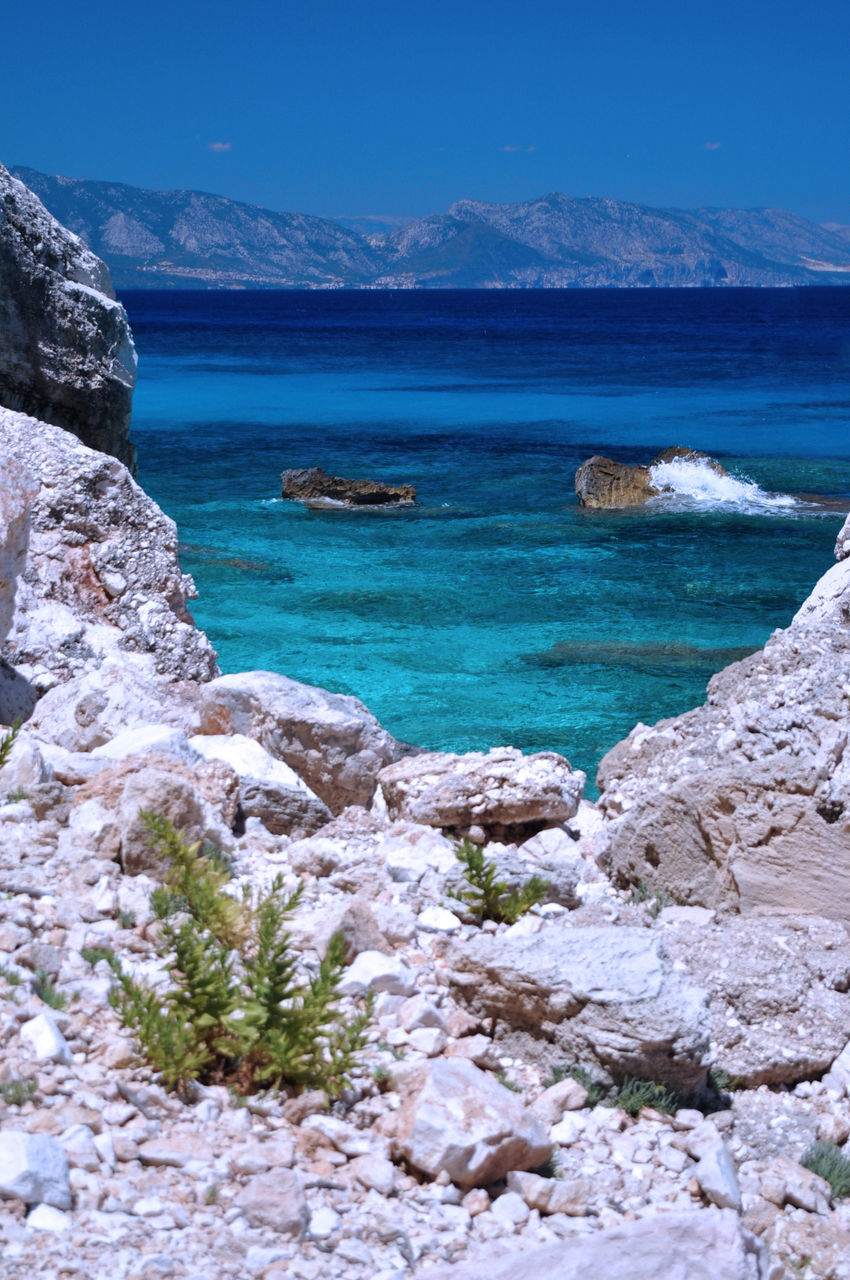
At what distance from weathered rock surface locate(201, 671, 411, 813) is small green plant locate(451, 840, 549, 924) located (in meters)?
1.76

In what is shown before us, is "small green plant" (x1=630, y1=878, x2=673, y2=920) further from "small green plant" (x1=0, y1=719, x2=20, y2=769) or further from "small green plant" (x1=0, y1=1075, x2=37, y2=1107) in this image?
"small green plant" (x1=0, y1=1075, x2=37, y2=1107)

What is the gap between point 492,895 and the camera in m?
4.32

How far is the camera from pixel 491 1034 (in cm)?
366

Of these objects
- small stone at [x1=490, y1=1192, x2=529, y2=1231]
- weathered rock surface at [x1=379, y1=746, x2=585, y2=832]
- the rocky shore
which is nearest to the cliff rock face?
the rocky shore

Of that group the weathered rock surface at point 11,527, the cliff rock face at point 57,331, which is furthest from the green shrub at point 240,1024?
the cliff rock face at point 57,331

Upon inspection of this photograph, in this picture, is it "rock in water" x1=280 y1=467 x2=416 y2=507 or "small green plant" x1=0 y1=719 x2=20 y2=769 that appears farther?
"rock in water" x1=280 y1=467 x2=416 y2=507

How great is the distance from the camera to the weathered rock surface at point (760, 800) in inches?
180

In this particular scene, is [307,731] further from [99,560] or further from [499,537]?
[499,537]

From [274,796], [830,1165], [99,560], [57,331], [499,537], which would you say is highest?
[57,331]

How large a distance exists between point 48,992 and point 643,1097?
166cm

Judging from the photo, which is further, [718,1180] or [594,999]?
[594,999]

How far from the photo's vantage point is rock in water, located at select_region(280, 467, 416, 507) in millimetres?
23062

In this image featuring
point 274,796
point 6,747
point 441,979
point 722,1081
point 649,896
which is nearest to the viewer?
point 722,1081

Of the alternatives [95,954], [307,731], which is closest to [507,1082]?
[95,954]
